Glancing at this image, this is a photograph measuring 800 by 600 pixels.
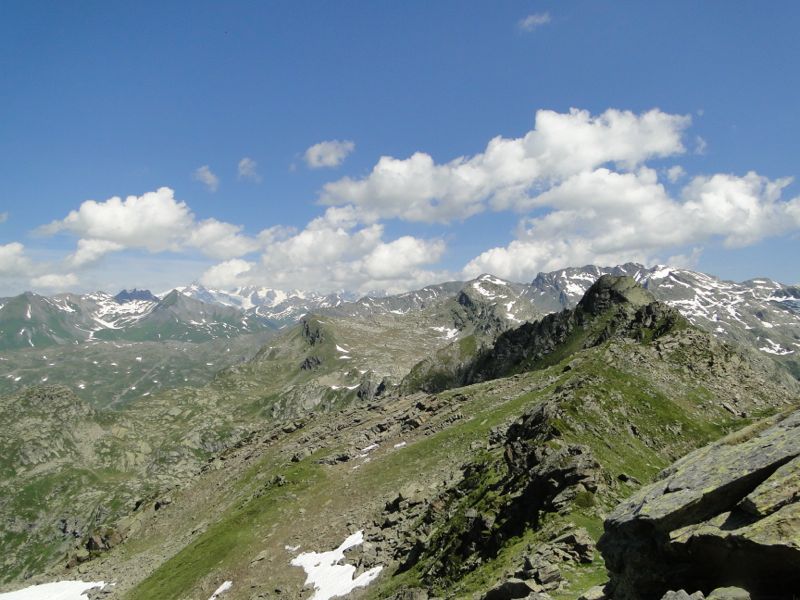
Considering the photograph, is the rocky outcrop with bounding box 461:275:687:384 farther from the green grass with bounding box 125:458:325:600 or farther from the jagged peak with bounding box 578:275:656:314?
the green grass with bounding box 125:458:325:600

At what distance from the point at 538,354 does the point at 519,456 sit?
106233 mm

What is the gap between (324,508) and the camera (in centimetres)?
7669

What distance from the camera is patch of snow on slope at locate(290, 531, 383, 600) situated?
161 ft

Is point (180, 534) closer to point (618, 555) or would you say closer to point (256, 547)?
point (256, 547)

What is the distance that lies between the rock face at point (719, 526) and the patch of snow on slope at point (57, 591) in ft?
370

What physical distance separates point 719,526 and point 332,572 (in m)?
46.9

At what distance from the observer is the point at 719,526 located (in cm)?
1570

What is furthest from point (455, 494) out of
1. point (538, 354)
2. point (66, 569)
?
point (66, 569)

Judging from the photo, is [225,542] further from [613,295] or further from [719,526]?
[613,295]

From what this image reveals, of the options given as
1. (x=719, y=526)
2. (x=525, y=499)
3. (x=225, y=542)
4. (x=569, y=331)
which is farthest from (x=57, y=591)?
(x=719, y=526)

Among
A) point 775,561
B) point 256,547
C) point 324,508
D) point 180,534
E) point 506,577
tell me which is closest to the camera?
point 775,561

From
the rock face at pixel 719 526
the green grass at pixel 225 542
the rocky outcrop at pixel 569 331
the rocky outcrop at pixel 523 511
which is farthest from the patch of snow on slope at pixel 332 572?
the rocky outcrop at pixel 569 331

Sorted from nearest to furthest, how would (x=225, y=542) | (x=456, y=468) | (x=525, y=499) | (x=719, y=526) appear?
(x=719, y=526), (x=525, y=499), (x=456, y=468), (x=225, y=542)

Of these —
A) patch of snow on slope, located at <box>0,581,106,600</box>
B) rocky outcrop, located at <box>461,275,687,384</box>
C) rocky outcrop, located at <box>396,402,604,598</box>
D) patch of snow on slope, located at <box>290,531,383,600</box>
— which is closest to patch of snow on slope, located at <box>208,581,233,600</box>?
patch of snow on slope, located at <box>290,531,383,600</box>
